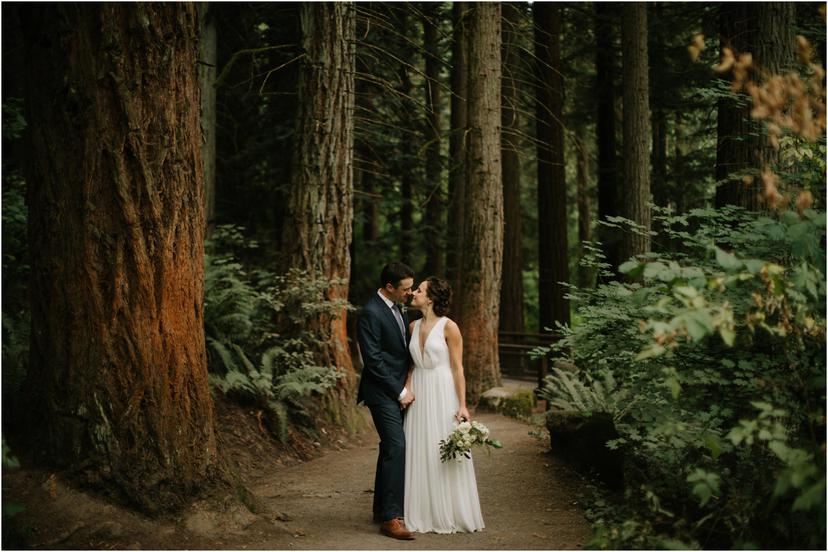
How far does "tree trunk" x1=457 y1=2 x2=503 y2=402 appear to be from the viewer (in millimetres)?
13570

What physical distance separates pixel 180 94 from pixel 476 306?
9.21m

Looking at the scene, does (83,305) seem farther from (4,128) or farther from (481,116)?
(481,116)

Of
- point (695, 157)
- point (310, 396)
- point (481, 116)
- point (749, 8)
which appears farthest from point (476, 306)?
point (695, 157)

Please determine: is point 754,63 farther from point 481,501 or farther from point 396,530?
point 396,530

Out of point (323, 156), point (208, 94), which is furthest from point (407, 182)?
point (323, 156)

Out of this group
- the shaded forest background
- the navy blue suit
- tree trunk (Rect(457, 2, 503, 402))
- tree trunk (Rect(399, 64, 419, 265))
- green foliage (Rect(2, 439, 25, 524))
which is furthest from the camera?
tree trunk (Rect(399, 64, 419, 265))

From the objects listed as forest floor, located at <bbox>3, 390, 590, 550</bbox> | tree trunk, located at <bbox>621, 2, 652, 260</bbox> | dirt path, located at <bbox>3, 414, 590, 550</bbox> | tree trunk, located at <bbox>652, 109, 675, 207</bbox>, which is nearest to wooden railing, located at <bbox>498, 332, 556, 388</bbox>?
tree trunk, located at <bbox>652, 109, 675, 207</bbox>

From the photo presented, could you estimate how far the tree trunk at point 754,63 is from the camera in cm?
Answer: 937

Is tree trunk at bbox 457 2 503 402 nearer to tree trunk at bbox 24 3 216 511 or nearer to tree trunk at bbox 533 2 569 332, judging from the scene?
tree trunk at bbox 533 2 569 332

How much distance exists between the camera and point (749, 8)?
406 inches

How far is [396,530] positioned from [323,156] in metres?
6.02

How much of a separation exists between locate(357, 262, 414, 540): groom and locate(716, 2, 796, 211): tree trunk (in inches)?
162

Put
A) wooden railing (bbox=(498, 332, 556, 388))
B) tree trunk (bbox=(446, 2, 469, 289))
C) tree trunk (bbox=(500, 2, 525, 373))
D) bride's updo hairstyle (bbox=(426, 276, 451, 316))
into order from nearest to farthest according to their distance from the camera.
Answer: bride's updo hairstyle (bbox=(426, 276, 451, 316))
tree trunk (bbox=(500, 2, 525, 373))
tree trunk (bbox=(446, 2, 469, 289))
wooden railing (bbox=(498, 332, 556, 388))

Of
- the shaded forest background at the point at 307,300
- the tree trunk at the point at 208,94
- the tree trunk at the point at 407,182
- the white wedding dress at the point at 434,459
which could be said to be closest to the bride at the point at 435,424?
the white wedding dress at the point at 434,459
